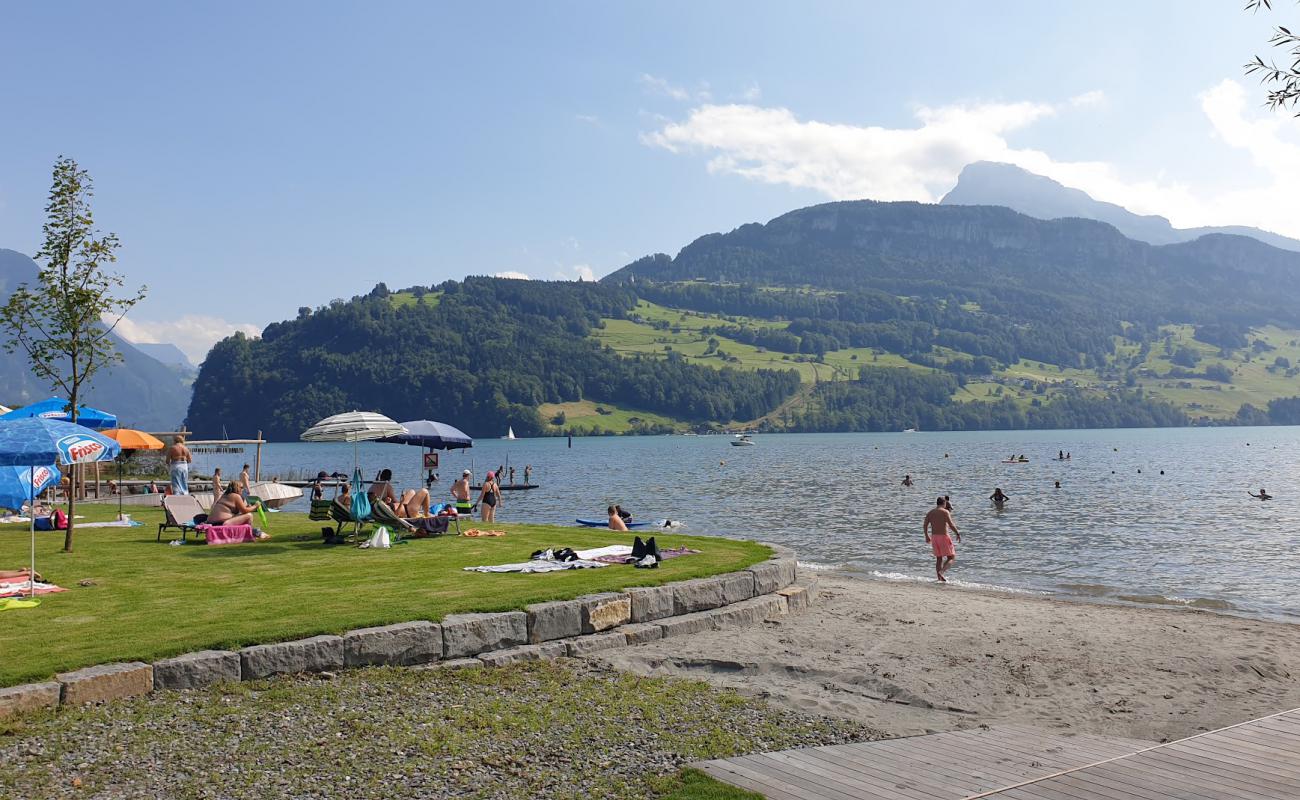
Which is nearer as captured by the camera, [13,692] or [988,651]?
[13,692]

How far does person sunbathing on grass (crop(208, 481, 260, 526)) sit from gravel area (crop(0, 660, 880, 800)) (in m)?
10.8

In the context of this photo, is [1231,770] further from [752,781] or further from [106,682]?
[106,682]

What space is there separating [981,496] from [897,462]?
4242 centimetres

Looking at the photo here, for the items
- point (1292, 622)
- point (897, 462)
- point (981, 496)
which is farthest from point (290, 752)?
point (897, 462)

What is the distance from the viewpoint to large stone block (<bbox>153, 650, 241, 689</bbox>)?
8.00 m

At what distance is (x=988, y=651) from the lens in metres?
11.9

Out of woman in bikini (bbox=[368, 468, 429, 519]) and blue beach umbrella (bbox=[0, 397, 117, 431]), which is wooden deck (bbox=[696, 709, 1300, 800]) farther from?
blue beach umbrella (bbox=[0, 397, 117, 431])

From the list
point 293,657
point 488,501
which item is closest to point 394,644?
point 293,657

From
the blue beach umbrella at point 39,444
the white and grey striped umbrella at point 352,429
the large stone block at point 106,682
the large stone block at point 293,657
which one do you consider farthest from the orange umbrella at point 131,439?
the large stone block at point 106,682

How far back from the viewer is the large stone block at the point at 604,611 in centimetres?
1118

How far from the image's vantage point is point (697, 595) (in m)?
12.6

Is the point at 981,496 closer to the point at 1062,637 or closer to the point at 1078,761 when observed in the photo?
the point at 1062,637

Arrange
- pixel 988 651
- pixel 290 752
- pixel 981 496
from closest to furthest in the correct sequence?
pixel 290 752, pixel 988 651, pixel 981 496

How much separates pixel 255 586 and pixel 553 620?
15.2 feet
